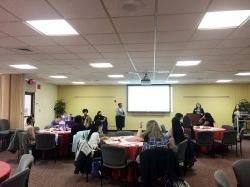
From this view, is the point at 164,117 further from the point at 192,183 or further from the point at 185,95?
the point at 192,183

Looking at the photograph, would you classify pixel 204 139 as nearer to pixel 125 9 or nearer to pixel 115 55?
pixel 115 55

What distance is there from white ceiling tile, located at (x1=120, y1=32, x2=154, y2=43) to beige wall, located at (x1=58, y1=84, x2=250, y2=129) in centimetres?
971

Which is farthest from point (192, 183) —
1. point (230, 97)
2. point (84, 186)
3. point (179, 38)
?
point (230, 97)

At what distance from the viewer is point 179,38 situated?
4.63 meters

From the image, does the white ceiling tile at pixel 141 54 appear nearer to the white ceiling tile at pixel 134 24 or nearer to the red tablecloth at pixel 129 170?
the white ceiling tile at pixel 134 24

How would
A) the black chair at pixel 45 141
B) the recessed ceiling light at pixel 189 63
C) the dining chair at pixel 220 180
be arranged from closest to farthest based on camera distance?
the dining chair at pixel 220 180 < the black chair at pixel 45 141 < the recessed ceiling light at pixel 189 63

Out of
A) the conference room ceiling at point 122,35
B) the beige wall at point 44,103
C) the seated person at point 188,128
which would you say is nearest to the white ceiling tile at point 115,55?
the conference room ceiling at point 122,35

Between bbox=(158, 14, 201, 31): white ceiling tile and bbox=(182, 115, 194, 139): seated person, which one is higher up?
bbox=(158, 14, 201, 31): white ceiling tile

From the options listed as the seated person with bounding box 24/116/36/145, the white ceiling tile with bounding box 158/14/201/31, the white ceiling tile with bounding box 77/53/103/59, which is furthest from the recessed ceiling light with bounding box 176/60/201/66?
the seated person with bounding box 24/116/36/145

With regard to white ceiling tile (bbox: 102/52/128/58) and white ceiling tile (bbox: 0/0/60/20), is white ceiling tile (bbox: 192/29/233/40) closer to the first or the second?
white ceiling tile (bbox: 102/52/128/58)

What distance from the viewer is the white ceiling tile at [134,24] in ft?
11.8

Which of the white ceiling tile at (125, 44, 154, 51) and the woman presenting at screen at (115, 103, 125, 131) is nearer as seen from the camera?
the white ceiling tile at (125, 44, 154, 51)

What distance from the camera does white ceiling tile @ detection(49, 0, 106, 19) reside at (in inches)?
118

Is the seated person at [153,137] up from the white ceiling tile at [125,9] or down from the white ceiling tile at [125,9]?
down
